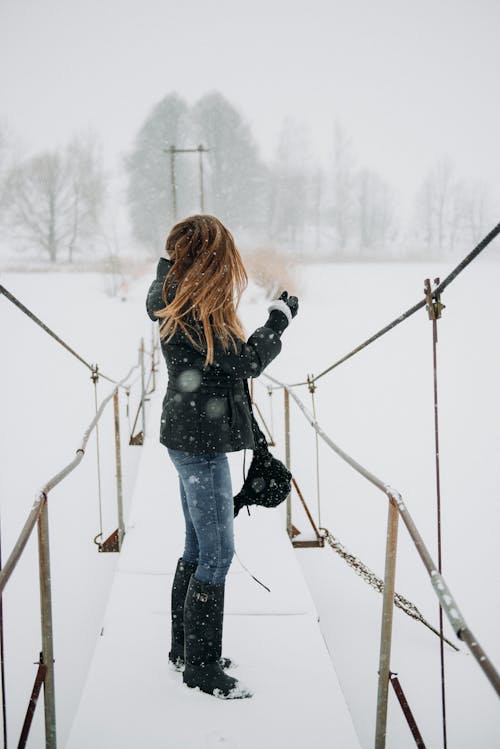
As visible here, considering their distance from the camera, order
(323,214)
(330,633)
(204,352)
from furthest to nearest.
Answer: (323,214), (330,633), (204,352)

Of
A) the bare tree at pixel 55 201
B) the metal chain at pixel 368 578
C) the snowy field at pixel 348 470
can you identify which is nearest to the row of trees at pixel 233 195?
the bare tree at pixel 55 201

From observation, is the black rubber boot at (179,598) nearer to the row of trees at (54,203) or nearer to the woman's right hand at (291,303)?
the woman's right hand at (291,303)

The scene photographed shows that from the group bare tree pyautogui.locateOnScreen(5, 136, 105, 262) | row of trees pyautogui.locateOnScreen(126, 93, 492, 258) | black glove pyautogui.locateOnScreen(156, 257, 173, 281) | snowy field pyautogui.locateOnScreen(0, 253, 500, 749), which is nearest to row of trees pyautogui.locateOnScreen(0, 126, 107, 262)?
bare tree pyautogui.locateOnScreen(5, 136, 105, 262)

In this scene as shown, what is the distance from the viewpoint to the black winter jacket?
5.25 ft

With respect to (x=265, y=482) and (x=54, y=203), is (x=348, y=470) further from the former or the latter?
(x=54, y=203)

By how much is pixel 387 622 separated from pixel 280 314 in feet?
3.10

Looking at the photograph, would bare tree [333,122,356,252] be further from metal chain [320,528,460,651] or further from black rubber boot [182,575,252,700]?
black rubber boot [182,575,252,700]

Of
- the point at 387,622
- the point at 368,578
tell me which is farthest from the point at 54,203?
the point at 387,622

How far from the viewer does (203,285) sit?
5.19 feet

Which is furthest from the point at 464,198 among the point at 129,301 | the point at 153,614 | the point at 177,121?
the point at 153,614

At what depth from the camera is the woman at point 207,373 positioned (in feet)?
5.19

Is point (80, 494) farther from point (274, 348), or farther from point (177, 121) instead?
point (177, 121)

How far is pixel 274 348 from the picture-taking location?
5.43ft

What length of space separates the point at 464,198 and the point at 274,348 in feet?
103
